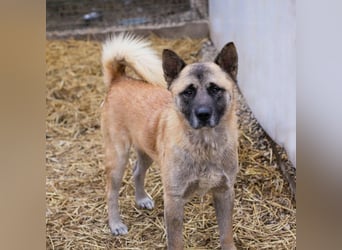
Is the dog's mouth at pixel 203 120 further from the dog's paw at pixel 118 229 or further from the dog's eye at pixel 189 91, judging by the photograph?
the dog's paw at pixel 118 229

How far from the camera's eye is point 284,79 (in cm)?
196

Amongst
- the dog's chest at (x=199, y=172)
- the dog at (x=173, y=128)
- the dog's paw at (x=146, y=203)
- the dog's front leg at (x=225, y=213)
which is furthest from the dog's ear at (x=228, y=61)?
the dog's paw at (x=146, y=203)

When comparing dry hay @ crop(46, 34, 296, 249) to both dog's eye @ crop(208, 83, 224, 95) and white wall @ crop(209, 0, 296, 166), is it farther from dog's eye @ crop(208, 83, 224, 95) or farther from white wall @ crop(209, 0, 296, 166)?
dog's eye @ crop(208, 83, 224, 95)

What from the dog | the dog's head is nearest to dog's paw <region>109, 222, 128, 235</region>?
the dog

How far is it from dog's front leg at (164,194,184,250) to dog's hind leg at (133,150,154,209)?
18cm

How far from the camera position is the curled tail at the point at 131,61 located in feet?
7.50

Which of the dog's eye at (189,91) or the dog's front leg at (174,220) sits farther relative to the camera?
the dog's front leg at (174,220)

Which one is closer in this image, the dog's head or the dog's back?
the dog's head

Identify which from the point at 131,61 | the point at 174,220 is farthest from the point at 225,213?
the point at 131,61

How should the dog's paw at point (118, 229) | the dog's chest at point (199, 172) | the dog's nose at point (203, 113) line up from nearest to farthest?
the dog's nose at point (203, 113), the dog's chest at point (199, 172), the dog's paw at point (118, 229)

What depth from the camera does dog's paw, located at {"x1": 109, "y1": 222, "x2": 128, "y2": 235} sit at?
218 centimetres

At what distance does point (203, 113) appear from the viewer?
1.87m

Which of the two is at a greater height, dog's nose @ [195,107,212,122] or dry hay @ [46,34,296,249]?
dog's nose @ [195,107,212,122]
